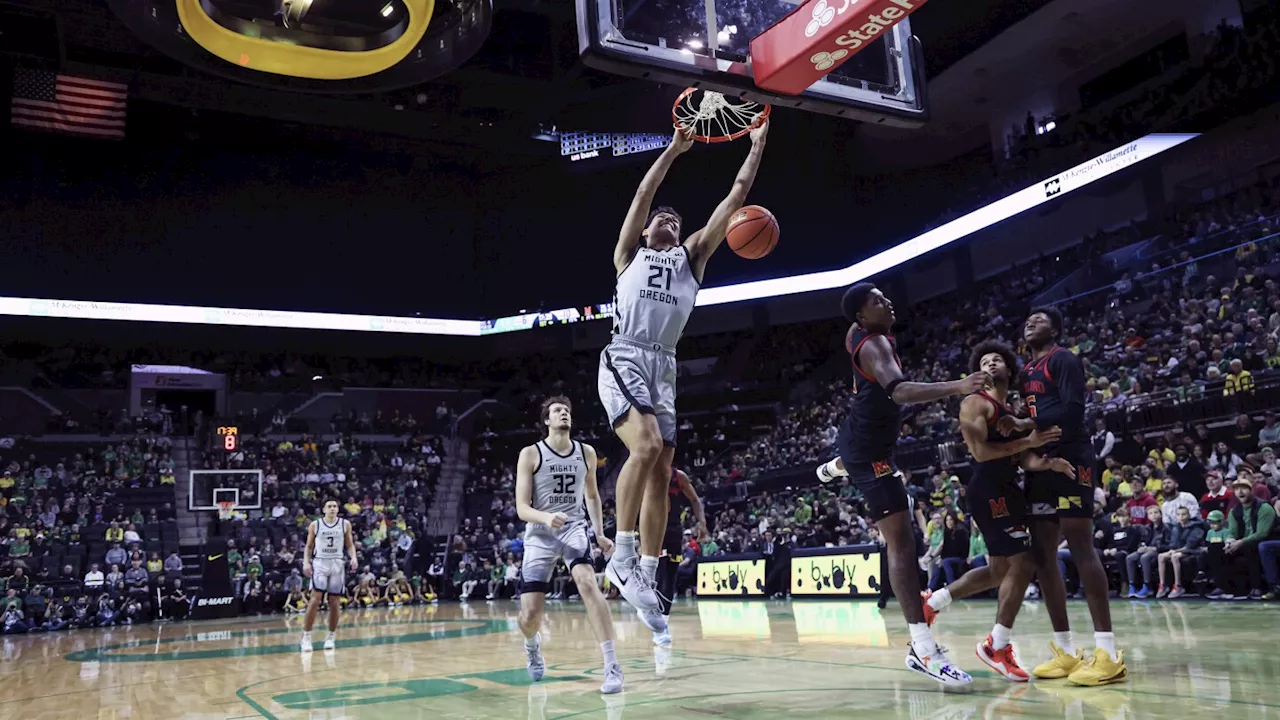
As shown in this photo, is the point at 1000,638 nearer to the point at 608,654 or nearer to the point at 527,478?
the point at 608,654

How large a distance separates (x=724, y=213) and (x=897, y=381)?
154 cm

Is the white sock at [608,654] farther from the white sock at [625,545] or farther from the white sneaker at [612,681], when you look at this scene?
the white sock at [625,545]

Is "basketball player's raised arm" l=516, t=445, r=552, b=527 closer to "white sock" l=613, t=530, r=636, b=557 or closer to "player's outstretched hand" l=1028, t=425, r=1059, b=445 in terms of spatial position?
"white sock" l=613, t=530, r=636, b=557

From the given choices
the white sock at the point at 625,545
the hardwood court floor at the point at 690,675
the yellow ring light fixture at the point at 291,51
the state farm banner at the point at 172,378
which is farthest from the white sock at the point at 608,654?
the state farm banner at the point at 172,378

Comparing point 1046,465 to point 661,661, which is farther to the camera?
point 661,661

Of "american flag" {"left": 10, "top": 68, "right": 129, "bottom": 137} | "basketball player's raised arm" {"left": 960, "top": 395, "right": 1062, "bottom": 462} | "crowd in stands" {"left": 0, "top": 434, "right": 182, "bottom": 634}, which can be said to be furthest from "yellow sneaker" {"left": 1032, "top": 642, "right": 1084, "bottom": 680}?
"american flag" {"left": 10, "top": 68, "right": 129, "bottom": 137}

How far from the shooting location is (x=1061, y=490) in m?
4.90

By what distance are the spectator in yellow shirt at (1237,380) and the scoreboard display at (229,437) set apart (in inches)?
1028

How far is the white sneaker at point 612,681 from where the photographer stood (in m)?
5.04

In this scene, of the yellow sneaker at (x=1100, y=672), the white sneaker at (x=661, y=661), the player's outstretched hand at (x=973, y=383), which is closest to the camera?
the player's outstretched hand at (x=973, y=383)

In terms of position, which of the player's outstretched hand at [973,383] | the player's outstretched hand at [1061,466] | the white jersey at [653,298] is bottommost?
the player's outstretched hand at [1061,466]

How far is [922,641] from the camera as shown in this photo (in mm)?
4738

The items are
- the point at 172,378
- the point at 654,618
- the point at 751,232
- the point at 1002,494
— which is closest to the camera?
the point at 1002,494

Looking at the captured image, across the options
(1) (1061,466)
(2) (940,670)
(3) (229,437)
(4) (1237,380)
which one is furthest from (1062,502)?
(3) (229,437)
